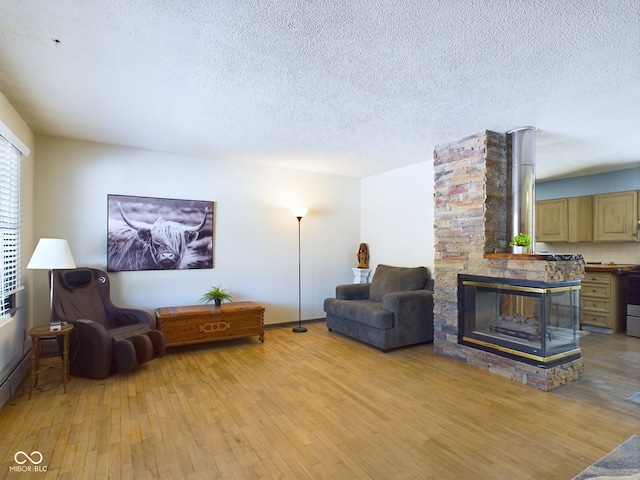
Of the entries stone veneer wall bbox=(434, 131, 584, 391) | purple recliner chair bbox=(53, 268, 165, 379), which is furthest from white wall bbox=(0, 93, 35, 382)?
stone veneer wall bbox=(434, 131, 584, 391)

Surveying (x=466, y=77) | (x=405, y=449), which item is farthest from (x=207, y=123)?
(x=405, y=449)

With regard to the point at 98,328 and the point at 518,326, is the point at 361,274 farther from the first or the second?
the point at 98,328

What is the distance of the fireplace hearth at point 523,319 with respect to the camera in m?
3.21

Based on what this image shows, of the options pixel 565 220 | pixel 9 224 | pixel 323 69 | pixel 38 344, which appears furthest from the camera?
pixel 565 220

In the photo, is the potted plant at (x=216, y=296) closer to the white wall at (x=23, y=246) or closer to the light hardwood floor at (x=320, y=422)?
the light hardwood floor at (x=320, y=422)

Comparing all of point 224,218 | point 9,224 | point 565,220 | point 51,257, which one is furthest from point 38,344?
point 565,220

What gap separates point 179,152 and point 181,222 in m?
0.94

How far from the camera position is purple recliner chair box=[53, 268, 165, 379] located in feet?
10.8

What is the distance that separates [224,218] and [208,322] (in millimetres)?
1536

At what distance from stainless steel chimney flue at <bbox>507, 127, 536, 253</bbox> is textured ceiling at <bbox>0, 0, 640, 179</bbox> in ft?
0.64

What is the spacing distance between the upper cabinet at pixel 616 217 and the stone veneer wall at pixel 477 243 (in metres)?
2.79

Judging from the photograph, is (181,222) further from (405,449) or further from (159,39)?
(405,449)

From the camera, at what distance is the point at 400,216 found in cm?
554

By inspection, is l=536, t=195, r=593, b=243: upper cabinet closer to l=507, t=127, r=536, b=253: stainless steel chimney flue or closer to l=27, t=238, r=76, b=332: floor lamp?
l=507, t=127, r=536, b=253: stainless steel chimney flue
